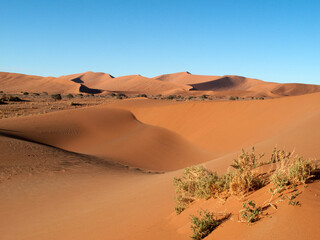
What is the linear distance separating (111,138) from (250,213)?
16.8 m

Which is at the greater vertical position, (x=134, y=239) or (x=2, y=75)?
(x=2, y=75)

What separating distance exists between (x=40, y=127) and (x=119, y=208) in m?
14.2

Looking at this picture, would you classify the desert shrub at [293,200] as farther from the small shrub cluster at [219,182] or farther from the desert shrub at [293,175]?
the small shrub cluster at [219,182]

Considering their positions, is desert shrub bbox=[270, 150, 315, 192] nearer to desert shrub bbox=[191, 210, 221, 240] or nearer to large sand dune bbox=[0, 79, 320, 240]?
large sand dune bbox=[0, 79, 320, 240]

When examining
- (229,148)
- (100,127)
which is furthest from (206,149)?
(100,127)

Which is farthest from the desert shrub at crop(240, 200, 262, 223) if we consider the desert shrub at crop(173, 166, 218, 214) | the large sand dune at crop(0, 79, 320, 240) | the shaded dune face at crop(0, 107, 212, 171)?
the shaded dune face at crop(0, 107, 212, 171)

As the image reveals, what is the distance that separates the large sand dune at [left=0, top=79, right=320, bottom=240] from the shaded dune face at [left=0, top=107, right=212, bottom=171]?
6 centimetres

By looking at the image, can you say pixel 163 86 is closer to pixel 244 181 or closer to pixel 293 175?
pixel 244 181

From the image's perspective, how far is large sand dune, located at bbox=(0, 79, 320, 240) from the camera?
4074 mm

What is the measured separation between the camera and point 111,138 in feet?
63.6

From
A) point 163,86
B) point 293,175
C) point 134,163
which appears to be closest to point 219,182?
point 293,175

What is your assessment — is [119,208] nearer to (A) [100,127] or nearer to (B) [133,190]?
(B) [133,190]

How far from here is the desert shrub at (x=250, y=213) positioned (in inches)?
123

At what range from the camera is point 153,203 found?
569 cm
